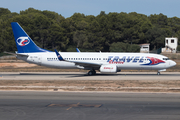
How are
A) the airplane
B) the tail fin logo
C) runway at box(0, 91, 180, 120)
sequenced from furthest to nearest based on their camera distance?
the tail fin logo < the airplane < runway at box(0, 91, 180, 120)

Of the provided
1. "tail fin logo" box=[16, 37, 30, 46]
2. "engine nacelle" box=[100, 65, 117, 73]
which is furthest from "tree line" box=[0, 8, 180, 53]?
"engine nacelle" box=[100, 65, 117, 73]

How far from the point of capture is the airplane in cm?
3419

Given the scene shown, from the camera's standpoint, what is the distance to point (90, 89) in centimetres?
2139

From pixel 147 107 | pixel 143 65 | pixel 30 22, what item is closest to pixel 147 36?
pixel 30 22

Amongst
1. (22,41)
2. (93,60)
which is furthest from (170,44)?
(22,41)

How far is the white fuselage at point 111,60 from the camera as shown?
34.2 metres

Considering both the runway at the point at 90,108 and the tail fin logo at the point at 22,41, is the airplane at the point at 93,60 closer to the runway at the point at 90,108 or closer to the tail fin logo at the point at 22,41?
the tail fin logo at the point at 22,41

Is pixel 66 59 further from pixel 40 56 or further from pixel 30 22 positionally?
pixel 30 22

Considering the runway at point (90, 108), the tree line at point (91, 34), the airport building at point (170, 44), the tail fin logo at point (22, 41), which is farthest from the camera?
the airport building at point (170, 44)

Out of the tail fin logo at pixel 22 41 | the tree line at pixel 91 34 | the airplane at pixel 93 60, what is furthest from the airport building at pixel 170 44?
the tail fin logo at pixel 22 41

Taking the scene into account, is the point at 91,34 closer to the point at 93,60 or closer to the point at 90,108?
the point at 93,60

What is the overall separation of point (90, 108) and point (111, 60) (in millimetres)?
21124

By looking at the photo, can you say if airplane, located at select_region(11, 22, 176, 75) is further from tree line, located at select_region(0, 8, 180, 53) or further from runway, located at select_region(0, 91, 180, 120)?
tree line, located at select_region(0, 8, 180, 53)

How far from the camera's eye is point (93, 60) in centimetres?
3519
